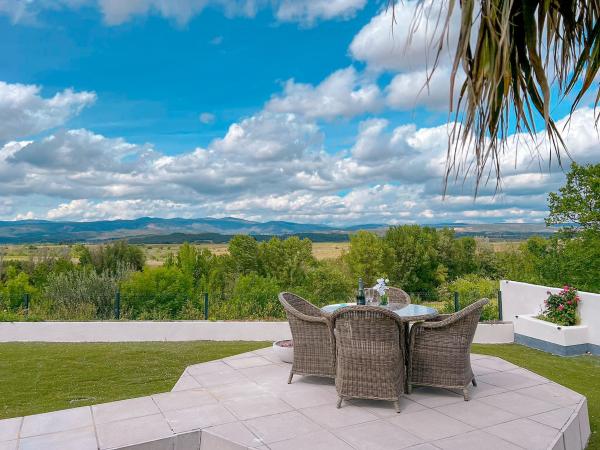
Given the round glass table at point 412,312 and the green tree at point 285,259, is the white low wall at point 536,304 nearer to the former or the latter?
the round glass table at point 412,312

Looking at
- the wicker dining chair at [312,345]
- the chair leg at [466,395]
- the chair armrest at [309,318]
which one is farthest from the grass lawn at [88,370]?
the chair leg at [466,395]

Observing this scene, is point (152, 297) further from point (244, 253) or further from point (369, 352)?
point (244, 253)

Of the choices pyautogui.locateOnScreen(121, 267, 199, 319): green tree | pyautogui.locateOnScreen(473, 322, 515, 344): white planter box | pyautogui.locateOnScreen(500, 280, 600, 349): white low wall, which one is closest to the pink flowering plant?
pyautogui.locateOnScreen(500, 280, 600, 349): white low wall

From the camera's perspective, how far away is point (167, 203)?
1164 inches

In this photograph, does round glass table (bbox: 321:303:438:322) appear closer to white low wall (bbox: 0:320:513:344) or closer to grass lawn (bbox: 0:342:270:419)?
grass lawn (bbox: 0:342:270:419)

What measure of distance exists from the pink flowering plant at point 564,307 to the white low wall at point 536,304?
0.10m

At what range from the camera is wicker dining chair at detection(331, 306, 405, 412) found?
411 centimetres

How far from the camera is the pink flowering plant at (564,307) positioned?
8.00 metres

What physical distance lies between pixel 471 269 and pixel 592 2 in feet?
134

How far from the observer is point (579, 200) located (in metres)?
14.9

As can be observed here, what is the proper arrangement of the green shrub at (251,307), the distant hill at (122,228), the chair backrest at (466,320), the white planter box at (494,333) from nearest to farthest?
the chair backrest at (466,320), the white planter box at (494,333), the green shrub at (251,307), the distant hill at (122,228)

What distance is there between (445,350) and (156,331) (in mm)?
6469

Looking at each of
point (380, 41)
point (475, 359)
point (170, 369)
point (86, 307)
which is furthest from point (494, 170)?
point (86, 307)

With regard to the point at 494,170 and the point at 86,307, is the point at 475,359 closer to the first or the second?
the point at 494,170
